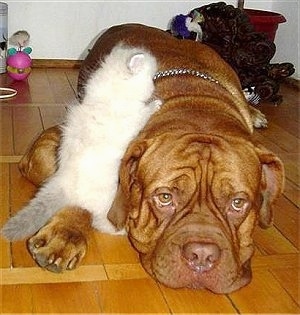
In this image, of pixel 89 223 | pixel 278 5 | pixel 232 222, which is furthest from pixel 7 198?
pixel 278 5

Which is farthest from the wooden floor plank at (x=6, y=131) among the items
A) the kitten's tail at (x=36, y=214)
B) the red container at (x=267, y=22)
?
the red container at (x=267, y=22)

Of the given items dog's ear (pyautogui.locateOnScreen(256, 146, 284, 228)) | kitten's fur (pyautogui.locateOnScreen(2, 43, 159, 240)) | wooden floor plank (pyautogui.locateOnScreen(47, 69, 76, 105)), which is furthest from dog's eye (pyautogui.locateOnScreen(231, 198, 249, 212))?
wooden floor plank (pyautogui.locateOnScreen(47, 69, 76, 105))

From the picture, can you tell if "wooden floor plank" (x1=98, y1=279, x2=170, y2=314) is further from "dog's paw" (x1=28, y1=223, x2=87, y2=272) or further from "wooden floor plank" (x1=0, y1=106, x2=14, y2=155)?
"wooden floor plank" (x1=0, y1=106, x2=14, y2=155)

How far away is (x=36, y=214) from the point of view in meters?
2.04

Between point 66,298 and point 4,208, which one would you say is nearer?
point 66,298

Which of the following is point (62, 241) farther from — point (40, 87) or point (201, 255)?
point (40, 87)

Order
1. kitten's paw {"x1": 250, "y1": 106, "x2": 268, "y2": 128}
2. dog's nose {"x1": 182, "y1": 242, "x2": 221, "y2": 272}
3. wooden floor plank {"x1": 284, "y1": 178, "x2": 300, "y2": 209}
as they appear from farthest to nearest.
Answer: kitten's paw {"x1": 250, "y1": 106, "x2": 268, "y2": 128} → wooden floor plank {"x1": 284, "y1": 178, "x2": 300, "y2": 209} → dog's nose {"x1": 182, "y1": 242, "x2": 221, "y2": 272}

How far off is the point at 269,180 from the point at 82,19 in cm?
305

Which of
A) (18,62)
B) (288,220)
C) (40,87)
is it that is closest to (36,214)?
(288,220)

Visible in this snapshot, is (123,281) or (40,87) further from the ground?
(123,281)

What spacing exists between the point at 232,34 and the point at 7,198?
206cm

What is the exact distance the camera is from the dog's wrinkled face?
1685mm

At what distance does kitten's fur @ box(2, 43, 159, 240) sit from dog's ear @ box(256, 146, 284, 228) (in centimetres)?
39

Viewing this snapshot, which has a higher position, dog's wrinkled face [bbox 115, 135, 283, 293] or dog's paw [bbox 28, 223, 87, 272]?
dog's wrinkled face [bbox 115, 135, 283, 293]
